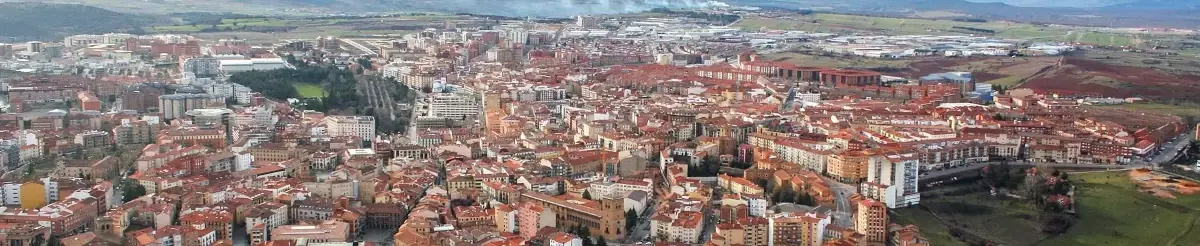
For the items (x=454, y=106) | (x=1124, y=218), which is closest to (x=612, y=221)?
(x=1124, y=218)

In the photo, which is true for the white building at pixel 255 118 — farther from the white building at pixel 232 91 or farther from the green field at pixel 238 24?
the green field at pixel 238 24

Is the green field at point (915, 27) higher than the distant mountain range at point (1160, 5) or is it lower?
lower

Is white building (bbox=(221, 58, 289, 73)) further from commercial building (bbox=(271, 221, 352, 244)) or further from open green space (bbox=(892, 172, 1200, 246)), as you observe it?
open green space (bbox=(892, 172, 1200, 246))

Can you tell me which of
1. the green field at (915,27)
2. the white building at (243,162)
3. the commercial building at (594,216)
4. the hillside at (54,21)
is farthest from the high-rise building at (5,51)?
the green field at (915,27)

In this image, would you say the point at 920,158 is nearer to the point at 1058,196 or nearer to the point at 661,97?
the point at 1058,196

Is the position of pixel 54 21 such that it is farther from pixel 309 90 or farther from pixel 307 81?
pixel 309 90

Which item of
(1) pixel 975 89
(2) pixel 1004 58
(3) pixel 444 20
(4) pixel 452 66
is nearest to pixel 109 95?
(4) pixel 452 66
